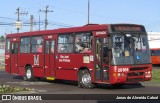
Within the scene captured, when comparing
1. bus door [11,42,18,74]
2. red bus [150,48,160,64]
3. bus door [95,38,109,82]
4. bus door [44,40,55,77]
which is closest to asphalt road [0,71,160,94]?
bus door [95,38,109,82]

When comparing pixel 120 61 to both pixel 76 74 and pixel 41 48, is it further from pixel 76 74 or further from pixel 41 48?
pixel 41 48

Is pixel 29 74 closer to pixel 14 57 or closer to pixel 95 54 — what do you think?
pixel 14 57

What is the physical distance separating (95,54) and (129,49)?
1646 millimetres

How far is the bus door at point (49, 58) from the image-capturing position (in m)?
23.4

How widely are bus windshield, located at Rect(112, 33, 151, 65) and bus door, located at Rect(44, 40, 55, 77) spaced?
523cm

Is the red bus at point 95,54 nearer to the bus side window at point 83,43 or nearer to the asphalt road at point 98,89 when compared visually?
the bus side window at point 83,43

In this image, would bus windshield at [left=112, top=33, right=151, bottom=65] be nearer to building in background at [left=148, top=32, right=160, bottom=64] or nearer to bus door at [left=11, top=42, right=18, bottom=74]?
bus door at [left=11, top=42, right=18, bottom=74]

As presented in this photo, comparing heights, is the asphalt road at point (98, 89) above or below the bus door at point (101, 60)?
below

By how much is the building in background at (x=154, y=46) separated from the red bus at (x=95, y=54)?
120ft

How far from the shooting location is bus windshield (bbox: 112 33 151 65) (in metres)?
19.0

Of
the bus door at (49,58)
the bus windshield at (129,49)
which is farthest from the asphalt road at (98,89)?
the bus windshield at (129,49)

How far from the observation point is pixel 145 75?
778 inches

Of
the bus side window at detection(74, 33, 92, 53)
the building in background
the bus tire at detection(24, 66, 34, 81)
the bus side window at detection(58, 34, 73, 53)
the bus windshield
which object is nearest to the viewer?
the bus windshield

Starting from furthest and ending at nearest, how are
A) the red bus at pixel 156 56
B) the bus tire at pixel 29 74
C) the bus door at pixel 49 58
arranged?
1. the red bus at pixel 156 56
2. the bus tire at pixel 29 74
3. the bus door at pixel 49 58
